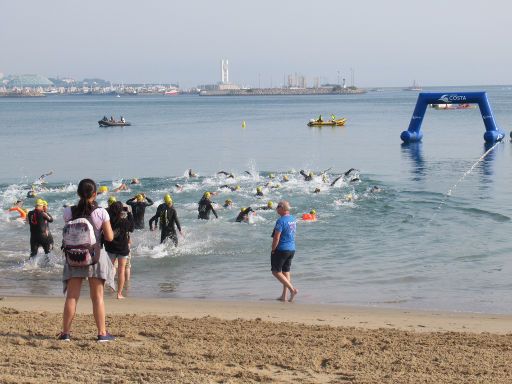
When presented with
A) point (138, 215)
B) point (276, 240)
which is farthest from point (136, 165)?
point (276, 240)

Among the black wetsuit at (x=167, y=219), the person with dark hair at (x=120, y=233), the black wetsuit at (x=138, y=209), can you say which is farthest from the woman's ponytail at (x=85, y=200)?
the black wetsuit at (x=138, y=209)

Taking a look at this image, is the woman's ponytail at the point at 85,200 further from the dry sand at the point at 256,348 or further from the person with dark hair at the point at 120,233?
the person with dark hair at the point at 120,233

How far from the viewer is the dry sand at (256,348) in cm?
594

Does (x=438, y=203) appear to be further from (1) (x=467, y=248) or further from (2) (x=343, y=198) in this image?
(1) (x=467, y=248)

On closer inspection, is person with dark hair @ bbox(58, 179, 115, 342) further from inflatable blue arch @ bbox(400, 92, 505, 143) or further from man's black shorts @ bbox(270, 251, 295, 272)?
inflatable blue arch @ bbox(400, 92, 505, 143)

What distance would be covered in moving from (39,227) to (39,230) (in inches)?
3.4

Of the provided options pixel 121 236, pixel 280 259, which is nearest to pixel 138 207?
pixel 121 236

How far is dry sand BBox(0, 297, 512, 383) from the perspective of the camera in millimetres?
5941

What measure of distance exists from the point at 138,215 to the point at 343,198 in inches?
338

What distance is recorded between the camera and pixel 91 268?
21.8 feet

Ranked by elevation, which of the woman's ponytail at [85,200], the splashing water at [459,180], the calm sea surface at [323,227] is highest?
the woman's ponytail at [85,200]

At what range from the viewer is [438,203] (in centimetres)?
2262

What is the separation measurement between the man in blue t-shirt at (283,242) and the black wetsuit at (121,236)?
1.92m

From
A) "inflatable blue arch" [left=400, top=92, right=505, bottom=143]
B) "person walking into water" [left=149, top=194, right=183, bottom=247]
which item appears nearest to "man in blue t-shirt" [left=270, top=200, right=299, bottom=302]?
"person walking into water" [left=149, top=194, right=183, bottom=247]
